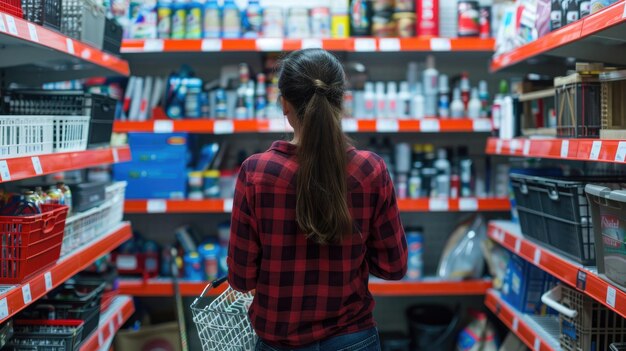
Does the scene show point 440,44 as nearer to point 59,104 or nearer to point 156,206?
point 156,206

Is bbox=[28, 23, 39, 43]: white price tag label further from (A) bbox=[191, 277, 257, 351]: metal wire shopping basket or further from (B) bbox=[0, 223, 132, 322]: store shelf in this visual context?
(A) bbox=[191, 277, 257, 351]: metal wire shopping basket

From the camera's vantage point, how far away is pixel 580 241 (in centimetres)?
242

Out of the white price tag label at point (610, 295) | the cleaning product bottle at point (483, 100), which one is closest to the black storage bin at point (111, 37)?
the cleaning product bottle at point (483, 100)

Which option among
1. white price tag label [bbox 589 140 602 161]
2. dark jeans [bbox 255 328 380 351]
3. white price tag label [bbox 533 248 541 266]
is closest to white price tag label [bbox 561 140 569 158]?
white price tag label [bbox 589 140 602 161]

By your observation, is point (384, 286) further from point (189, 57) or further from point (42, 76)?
point (42, 76)

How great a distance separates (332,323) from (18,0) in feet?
5.00

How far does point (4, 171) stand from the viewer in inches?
75.9

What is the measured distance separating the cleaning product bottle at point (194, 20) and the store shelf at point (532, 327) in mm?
2440

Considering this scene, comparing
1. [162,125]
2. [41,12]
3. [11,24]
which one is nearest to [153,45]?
[162,125]

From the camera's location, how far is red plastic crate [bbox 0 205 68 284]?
2.04 m

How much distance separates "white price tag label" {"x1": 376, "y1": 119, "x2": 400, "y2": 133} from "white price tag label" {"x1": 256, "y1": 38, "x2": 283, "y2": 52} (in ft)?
2.53

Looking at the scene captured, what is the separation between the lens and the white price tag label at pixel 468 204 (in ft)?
13.0

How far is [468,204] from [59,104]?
8.19 feet

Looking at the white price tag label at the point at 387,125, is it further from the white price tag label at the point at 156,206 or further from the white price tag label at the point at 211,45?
the white price tag label at the point at 156,206
